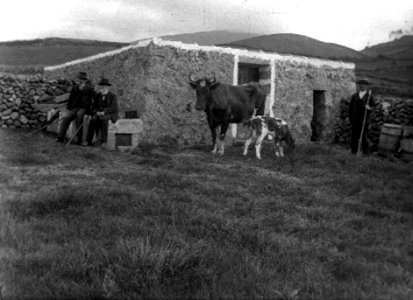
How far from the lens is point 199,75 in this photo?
12.0 m

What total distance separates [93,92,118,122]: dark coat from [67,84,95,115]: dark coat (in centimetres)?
15

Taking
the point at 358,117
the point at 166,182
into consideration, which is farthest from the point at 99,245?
the point at 358,117

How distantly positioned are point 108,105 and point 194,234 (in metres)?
7.14

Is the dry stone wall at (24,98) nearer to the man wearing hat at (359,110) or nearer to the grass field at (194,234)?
the grass field at (194,234)

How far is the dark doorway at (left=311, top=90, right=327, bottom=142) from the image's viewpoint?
48.3 feet

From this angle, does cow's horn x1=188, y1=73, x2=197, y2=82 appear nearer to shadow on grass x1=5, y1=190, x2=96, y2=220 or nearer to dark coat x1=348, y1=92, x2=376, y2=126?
dark coat x1=348, y1=92, x2=376, y2=126

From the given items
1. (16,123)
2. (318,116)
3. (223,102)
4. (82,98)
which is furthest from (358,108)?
(16,123)

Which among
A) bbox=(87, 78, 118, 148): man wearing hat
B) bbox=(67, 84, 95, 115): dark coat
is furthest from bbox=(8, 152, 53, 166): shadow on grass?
bbox=(67, 84, 95, 115): dark coat

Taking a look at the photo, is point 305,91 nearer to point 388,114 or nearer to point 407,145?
point 388,114

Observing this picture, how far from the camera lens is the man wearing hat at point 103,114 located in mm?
10125

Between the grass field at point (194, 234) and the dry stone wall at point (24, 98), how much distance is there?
6627 mm

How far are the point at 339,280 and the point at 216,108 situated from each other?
26.6 feet

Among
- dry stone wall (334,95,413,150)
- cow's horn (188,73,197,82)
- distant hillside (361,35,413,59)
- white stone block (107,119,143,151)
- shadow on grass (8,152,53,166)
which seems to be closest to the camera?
distant hillside (361,35,413,59)

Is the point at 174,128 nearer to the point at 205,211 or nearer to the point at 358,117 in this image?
the point at 358,117
